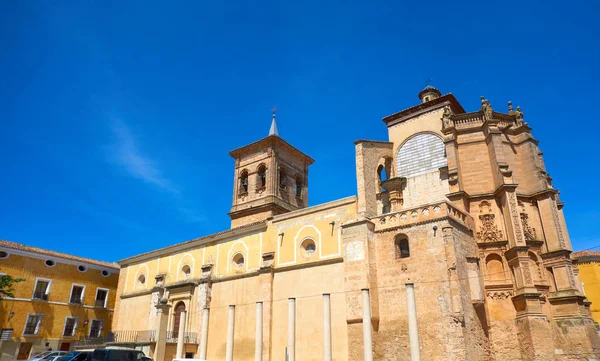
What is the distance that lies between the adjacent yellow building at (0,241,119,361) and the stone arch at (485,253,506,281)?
28.7m

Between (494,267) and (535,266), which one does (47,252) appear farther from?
(535,266)

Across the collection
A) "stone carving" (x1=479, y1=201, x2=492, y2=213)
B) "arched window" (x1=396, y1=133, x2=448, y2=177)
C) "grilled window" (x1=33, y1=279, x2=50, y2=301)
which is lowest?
"grilled window" (x1=33, y1=279, x2=50, y2=301)

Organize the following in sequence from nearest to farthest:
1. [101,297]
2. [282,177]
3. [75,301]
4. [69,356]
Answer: [69,356] → [75,301] → [282,177] → [101,297]

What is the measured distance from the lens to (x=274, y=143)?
35938 mm

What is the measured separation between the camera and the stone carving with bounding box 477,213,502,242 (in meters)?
21.2

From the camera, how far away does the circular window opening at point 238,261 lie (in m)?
27.8

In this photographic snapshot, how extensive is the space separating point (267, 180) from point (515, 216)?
746 inches

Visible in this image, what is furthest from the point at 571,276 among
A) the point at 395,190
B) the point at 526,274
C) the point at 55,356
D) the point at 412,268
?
the point at 55,356

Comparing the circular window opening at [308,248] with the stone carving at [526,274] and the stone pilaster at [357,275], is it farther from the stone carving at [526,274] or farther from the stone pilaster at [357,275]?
the stone carving at [526,274]

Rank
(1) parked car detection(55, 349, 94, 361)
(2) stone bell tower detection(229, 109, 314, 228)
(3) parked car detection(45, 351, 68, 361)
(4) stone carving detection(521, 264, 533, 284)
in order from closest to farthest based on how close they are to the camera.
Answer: (1) parked car detection(55, 349, 94, 361)
(3) parked car detection(45, 351, 68, 361)
(4) stone carving detection(521, 264, 533, 284)
(2) stone bell tower detection(229, 109, 314, 228)

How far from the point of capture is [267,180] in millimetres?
34562

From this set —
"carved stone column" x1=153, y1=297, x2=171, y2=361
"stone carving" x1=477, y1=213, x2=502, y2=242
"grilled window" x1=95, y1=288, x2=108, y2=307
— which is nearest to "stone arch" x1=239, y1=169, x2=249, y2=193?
"carved stone column" x1=153, y1=297, x2=171, y2=361

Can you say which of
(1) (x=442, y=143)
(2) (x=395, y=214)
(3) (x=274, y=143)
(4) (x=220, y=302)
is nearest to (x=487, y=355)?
(2) (x=395, y=214)

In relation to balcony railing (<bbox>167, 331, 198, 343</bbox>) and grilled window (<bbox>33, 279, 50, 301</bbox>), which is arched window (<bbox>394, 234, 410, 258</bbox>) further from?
grilled window (<bbox>33, 279, 50, 301</bbox>)
